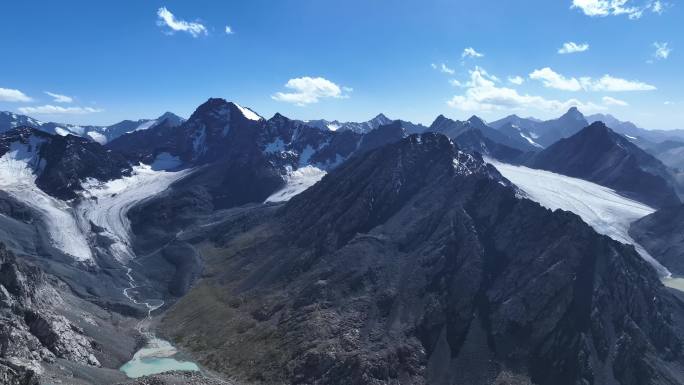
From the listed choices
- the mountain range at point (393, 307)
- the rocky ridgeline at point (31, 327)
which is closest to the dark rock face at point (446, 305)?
the mountain range at point (393, 307)

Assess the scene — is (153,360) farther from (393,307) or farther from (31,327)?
(393,307)

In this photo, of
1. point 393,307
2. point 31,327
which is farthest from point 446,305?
point 31,327

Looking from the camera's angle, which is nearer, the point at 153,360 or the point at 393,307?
the point at 153,360

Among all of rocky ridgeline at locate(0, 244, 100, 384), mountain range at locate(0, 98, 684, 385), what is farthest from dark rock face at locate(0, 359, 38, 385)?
mountain range at locate(0, 98, 684, 385)

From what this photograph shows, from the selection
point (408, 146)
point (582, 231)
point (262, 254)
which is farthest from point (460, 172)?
point (262, 254)

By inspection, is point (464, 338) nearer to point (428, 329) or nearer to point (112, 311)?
point (428, 329)

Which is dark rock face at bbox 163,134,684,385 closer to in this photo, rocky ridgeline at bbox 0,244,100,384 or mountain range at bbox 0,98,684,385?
mountain range at bbox 0,98,684,385
